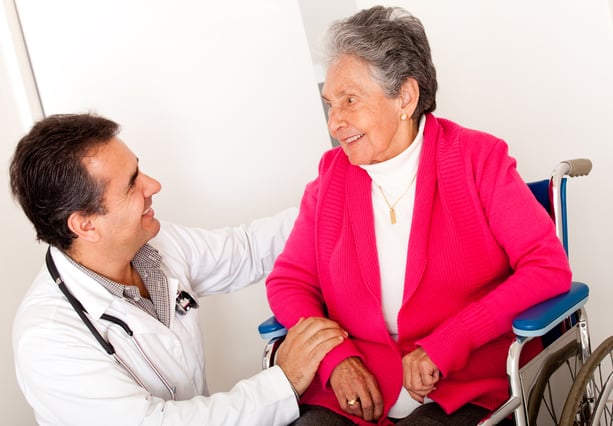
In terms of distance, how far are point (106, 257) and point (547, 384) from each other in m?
1.10

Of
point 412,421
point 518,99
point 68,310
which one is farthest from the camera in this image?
point 518,99

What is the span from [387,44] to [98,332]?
37.9 inches

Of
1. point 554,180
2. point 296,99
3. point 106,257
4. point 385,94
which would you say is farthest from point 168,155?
point 554,180

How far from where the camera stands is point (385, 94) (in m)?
1.70

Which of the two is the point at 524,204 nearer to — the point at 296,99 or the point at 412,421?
the point at 412,421

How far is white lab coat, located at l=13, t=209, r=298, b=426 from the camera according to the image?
157cm

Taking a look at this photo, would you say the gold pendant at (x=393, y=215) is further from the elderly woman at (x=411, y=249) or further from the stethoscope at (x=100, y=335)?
the stethoscope at (x=100, y=335)

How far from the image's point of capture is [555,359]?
5.32 feet

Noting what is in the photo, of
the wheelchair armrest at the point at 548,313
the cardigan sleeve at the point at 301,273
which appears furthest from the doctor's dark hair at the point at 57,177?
the wheelchair armrest at the point at 548,313

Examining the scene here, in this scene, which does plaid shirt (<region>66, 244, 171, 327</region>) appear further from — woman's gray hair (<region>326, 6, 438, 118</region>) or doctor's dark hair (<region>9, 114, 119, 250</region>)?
woman's gray hair (<region>326, 6, 438, 118</region>)

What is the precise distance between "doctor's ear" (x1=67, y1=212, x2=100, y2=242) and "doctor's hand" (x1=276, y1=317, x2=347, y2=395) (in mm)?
547

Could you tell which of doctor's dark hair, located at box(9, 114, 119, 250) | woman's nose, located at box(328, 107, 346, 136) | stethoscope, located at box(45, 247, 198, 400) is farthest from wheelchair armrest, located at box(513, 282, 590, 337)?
doctor's dark hair, located at box(9, 114, 119, 250)

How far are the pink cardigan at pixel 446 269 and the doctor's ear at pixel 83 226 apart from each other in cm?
50

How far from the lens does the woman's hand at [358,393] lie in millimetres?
1636
